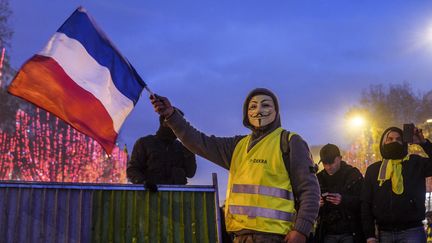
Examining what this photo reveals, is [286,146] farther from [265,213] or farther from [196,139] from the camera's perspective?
[196,139]

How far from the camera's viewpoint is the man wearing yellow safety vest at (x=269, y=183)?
173 inches

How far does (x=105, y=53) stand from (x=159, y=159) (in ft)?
7.60

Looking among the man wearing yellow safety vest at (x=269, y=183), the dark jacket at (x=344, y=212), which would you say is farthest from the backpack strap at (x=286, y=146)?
the dark jacket at (x=344, y=212)

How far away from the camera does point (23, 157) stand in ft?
149

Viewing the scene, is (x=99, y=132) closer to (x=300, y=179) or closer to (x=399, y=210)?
(x=300, y=179)

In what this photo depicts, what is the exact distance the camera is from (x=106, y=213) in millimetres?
5762

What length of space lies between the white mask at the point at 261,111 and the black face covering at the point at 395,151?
247 centimetres

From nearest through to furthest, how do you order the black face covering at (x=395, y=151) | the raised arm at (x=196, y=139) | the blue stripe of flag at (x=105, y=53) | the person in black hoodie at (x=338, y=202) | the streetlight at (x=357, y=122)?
the raised arm at (x=196, y=139)
the blue stripe of flag at (x=105, y=53)
the black face covering at (x=395, y=151)
the person in black hoodie at (x=338, y=202)
the streetlight at (x=357, y=122)

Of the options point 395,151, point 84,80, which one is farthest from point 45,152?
point 84,80

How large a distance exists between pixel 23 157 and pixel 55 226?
42334mm

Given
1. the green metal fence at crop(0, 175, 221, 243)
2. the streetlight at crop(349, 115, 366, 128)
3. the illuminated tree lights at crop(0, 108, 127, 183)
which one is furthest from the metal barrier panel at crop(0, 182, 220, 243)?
the illuminated tree lights at crop(0, 108, 127, 183)

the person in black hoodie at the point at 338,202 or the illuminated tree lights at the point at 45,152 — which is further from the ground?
the illuminated tree lights at the point at 45,152

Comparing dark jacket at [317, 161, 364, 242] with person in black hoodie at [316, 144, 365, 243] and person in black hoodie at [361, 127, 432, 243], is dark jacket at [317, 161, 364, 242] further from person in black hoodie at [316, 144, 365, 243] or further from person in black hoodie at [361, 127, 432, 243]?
person in black hoodie at [361, 127, 432, 243]

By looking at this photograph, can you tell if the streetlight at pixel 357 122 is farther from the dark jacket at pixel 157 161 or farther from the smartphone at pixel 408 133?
the smartphone at pixel 408 133
